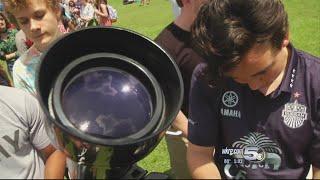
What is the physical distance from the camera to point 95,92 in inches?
45.3

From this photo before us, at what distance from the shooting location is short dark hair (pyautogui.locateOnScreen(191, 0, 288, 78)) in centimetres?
164

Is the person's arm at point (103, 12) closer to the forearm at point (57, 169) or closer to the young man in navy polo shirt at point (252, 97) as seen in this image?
the young man in navy polo shirt at point (252, 97)

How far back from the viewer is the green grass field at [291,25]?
4.83m

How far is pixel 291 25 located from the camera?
9.24 meters

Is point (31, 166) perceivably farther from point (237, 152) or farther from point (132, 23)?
point (132, 23)

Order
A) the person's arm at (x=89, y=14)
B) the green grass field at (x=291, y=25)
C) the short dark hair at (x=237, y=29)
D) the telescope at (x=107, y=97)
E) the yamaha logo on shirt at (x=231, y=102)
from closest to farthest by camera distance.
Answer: the telescope at (x=107, y=97), the short dark hair at (x=237, y=29), the yamaha logo on shirt at (x=231, y=102), the green grass field at (x=291, y=25), the person's arm at (x=89, y=14)

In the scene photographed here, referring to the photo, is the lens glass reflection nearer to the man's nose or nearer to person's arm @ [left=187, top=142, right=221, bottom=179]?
person's arm @ [left=187, top=142, right=221, bottom=179]

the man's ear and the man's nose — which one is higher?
the man's ear

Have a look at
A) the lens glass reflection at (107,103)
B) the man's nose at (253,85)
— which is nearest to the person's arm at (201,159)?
the man's nose at (253,85)

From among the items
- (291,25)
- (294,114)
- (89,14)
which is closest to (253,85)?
(294,114)

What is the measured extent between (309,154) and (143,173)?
935 mm

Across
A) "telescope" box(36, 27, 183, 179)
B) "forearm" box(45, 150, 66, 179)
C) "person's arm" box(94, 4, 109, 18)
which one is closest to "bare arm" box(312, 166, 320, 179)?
"telescope" box(36, 27, 183, 179)

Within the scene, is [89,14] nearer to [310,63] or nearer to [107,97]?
[310,63]

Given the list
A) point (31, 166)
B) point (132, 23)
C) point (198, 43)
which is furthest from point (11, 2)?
point (132, 23)
